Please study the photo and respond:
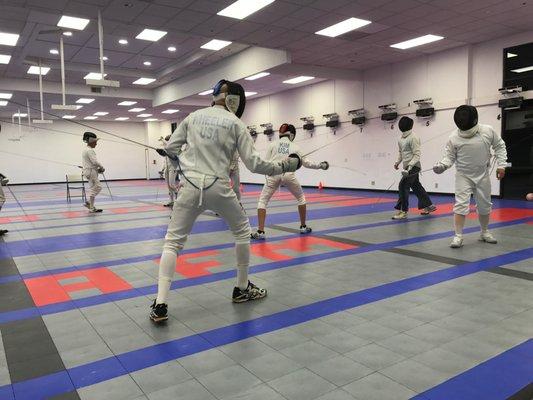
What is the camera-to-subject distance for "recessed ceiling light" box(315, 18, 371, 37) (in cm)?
757

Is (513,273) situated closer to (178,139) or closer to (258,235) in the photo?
(258,235)

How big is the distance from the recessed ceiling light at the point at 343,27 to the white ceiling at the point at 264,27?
0.20 meters

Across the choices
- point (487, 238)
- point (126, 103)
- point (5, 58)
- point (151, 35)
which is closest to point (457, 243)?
point (487, 238)

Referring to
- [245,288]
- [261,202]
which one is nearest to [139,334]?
[245,288]

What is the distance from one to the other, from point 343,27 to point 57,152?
60.3 ft

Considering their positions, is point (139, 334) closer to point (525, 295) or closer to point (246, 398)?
point (246, 398)

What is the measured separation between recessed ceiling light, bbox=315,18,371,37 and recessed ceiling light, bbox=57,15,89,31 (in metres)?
4.60

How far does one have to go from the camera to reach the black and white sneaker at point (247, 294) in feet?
8.93

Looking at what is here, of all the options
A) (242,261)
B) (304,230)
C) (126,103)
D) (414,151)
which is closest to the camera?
(242,261)

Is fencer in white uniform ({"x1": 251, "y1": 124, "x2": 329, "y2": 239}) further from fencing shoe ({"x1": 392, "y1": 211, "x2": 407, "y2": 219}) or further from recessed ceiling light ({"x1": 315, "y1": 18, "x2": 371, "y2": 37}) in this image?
recessed ceiling light ({"x1": 315, "y1": 18, "x2": 371, "y2": 37})

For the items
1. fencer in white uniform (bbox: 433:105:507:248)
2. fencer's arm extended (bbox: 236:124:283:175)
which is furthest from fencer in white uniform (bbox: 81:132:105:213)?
fencer in white uniform (bbox: 433:105:507:248)

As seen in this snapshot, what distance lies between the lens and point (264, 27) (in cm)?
761

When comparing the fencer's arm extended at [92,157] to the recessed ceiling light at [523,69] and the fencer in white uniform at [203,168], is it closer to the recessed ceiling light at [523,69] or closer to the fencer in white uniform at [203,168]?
the fencer in white uniform at [203,168]

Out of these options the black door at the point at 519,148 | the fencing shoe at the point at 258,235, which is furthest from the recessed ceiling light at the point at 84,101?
the black door at the point at 519,148
